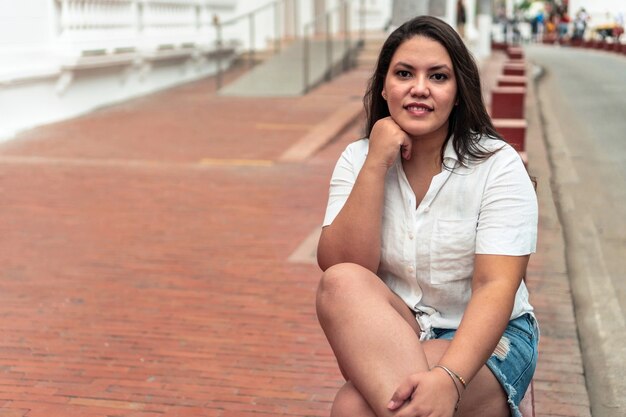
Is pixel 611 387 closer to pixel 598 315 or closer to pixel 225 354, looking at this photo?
pixel 598 315

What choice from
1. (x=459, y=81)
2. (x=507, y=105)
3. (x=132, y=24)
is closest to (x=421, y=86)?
(x=459, y=81)

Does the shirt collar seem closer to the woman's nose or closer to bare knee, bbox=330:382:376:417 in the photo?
the woman's nose

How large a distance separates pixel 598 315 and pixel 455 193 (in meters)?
2.63

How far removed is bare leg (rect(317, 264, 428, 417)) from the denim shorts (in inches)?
10.4

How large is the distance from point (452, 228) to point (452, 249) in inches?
2.4

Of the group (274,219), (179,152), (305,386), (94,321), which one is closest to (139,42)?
(179,152)

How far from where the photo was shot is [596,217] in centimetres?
777

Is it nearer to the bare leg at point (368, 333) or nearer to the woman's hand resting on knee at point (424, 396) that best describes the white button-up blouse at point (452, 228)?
the bare leg at point (368, 333)

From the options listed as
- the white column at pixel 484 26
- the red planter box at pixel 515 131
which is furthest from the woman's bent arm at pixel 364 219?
the white column at pixel 484 26

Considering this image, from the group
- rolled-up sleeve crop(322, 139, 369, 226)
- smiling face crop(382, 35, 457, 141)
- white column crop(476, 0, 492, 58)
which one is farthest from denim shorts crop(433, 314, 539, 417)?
white column crop(476, 0, 492, 58)

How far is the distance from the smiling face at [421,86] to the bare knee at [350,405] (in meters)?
0.78

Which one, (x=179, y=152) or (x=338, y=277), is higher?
(x=338, y=277)

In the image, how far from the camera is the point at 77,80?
14.9 metres

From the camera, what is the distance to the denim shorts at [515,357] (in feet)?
8.80
